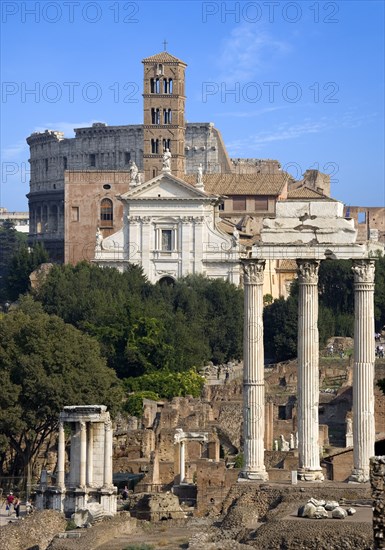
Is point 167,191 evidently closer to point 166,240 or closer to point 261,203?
point 166,240

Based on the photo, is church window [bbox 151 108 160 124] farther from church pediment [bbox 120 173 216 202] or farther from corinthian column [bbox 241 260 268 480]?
corinthian column [bbox 241 260 268 480]

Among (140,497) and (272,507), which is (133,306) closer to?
(140,497)

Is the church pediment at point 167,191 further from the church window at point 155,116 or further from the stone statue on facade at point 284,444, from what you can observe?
the stone statue on facade at point 284,444

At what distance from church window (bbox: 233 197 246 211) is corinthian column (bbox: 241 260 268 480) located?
84597 millimetres

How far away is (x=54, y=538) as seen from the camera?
120 feet

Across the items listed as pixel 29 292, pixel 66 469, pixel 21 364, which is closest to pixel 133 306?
pixel 29 292

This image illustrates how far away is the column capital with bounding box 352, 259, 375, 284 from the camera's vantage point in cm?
4328

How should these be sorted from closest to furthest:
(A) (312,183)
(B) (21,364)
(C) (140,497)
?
(C) (140,497) → (B) (21,364) → (A) (312,183)

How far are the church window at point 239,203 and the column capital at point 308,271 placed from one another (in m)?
84.7

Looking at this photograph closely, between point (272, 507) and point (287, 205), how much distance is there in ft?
19.6

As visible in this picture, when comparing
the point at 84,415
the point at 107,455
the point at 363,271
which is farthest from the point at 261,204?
the point at 363,271

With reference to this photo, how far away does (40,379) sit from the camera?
6216 centimetres

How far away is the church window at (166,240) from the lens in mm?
111562

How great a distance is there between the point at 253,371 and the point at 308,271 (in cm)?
218
